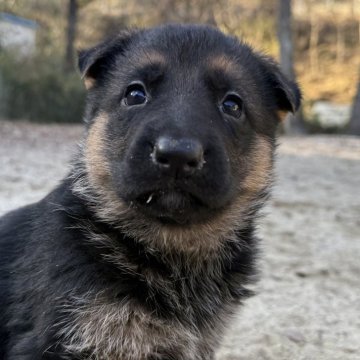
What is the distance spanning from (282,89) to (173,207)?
127cm

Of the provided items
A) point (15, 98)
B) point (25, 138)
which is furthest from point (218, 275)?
point (15, 98)

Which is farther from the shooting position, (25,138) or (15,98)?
(15,98)

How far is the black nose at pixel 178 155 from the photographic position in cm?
279

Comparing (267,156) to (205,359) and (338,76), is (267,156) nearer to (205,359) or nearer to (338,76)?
(205,359)

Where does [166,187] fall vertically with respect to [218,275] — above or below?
above

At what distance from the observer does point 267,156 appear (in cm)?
375

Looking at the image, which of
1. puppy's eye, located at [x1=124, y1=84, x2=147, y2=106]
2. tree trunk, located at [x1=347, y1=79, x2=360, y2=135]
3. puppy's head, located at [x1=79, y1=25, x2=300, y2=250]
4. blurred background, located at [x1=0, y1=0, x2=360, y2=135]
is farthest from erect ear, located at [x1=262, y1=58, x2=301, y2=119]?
tree trunk, located at [x1=347, y1=79, x2=360, y2=135]

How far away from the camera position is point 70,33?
2717 cm

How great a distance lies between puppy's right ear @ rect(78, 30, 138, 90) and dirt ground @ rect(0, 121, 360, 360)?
0.75 m

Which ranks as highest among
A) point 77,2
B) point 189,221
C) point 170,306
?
point 77,2

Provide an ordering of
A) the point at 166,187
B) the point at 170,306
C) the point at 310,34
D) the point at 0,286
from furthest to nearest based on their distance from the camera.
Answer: the point at 310,34, the point at 0,286, the point at 170,306, the point at 166,187

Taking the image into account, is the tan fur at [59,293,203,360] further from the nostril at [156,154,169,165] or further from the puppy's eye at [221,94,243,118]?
the puppy's eye at [221,94,243,118]

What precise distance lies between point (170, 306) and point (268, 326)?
169cm

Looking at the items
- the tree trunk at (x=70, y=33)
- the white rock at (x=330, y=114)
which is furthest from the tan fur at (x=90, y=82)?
the tree trunk at (x=70, y=33)
